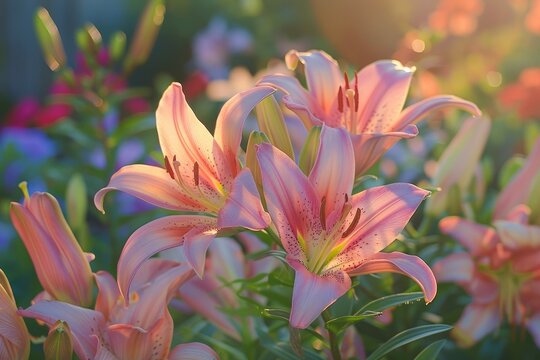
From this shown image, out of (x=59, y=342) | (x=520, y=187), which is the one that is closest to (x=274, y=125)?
(x=59, y=342)

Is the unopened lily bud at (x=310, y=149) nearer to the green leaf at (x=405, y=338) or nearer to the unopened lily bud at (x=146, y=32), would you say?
the green leaf at (x=405, y=338)

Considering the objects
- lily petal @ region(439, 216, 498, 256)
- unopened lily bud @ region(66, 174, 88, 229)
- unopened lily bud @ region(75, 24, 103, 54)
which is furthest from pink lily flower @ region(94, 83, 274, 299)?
unopened lily bud @ region(75, 24, 103, 54)

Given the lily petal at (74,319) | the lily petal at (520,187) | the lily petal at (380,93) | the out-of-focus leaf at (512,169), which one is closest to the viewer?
the lily petal at (74,319)

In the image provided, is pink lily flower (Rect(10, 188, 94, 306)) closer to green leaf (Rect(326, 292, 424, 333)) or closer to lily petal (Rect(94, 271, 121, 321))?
lily petal (Rect(94, 271, 121, 321))

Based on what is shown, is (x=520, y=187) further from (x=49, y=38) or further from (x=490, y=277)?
(x=49, y=38)

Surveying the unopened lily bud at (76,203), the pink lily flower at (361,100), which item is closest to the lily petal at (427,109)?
the pink lily flower at (361,100)

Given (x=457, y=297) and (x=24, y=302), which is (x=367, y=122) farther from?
(x=24, y=302)

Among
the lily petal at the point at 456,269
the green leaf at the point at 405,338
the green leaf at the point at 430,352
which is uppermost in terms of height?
the green leaf at the point at 405,338

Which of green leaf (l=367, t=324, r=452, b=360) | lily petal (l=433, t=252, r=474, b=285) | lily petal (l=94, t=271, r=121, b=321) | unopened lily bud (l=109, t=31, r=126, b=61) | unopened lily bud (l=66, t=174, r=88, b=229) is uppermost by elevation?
unopened lily bud (l=109, t=31, r=126, b=61)
